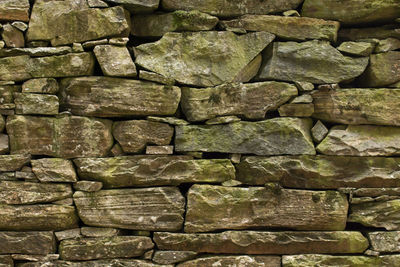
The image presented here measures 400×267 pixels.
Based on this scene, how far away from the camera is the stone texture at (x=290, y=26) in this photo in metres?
4.24

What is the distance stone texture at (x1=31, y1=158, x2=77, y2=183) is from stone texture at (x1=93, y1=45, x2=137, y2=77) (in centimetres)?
103

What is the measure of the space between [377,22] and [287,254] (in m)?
2.71

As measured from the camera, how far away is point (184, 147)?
4090mm

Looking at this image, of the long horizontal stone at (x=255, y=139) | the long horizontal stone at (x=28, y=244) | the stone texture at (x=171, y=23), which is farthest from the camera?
the stone texture at (x=171, y=23)

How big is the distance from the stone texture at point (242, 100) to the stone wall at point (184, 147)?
15 mm

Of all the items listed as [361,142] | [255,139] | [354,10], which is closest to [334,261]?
[361,142]

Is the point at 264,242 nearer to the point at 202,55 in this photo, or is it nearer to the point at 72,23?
the point at 202,55

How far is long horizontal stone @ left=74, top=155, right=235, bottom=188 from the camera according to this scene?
13.2 ft

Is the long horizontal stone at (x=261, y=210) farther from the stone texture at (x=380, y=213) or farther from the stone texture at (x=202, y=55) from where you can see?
the stone texture at (x=202, y=55)

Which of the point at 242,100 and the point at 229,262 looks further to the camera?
the point at 242,100

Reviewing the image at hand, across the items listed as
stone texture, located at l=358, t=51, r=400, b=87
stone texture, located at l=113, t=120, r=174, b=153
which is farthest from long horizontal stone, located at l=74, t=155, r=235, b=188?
stone texture, located at l=358, t=51, r=400, b=87

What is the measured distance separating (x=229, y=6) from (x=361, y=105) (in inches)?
68.9

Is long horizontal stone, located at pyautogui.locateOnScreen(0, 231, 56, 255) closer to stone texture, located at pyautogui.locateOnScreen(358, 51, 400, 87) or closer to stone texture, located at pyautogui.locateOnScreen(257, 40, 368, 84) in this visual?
stone texture, located at pyautogui.locateOnScreen(257, 40, 368, 84)

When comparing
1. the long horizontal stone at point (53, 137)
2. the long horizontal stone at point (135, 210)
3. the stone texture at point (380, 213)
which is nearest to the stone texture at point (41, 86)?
the long horizontal stone at point (53, 137)
